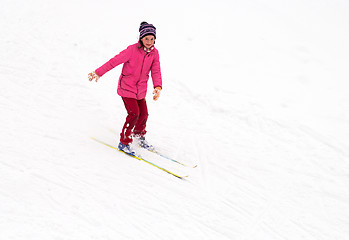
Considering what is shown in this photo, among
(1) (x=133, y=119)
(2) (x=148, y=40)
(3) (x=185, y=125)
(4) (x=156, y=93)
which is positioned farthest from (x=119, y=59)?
(3) (x=185, y=125)

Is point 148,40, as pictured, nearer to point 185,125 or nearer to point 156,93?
point 156,93

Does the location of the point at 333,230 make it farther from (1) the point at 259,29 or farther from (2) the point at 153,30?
(1) the point at 259,29

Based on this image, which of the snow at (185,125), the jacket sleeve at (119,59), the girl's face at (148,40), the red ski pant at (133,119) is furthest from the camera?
the red ski pant at (133,119)

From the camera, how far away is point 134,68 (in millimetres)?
4348

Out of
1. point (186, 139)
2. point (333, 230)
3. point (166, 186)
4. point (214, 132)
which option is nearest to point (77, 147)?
point (166, 186)

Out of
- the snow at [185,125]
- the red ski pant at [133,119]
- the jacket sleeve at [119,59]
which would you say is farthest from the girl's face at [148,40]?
the snow at [185,125]

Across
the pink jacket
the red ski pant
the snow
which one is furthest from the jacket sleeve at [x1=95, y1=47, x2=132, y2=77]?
the snow

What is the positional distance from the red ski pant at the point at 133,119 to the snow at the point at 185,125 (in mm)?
338

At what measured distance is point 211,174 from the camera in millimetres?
4602

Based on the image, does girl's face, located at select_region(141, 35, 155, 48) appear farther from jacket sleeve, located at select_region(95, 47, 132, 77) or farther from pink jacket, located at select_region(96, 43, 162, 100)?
jacket sleeve, located at select_region(95, 47, 132, 77)

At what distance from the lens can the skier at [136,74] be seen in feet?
13.8

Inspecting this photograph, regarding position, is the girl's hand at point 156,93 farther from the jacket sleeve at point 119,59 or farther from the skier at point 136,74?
the jacket sleeve at point 119,59

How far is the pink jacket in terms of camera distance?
167 inches

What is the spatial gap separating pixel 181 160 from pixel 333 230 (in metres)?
2.36
